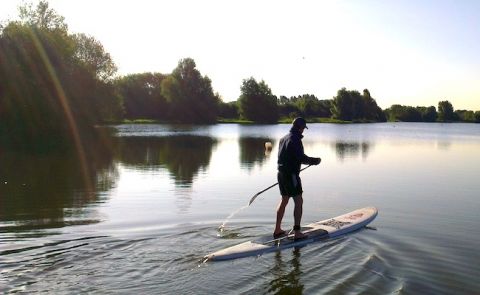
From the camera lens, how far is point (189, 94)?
95312 mm

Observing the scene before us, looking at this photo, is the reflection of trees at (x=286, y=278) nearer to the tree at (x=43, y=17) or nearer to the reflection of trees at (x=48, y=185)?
the reflection of trees at (x=48, y=185)

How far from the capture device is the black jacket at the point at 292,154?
29.1 feet

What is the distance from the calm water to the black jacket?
61.8 inches

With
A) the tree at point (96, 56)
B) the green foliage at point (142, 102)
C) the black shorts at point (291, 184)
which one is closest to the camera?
the black shorts at point (291, 184)

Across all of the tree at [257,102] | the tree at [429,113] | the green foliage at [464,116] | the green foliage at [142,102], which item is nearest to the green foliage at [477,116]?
the green foliage at [464,116]

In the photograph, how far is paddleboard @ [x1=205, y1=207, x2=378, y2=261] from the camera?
815cm

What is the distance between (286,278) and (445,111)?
181 m

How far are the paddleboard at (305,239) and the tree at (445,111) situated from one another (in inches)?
6931

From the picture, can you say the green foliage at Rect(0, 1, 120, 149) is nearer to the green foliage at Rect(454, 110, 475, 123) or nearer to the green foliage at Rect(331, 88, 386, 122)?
the green foliage at Rect(331, 88, 386, 122)

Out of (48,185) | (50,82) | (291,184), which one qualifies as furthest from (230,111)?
(291,184)

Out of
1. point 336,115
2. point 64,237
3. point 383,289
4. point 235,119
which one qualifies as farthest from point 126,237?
point 336,115

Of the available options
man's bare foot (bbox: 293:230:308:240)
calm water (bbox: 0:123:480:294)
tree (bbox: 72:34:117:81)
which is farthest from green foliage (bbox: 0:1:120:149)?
man's bare foot (bbox: 293:230:308:240)

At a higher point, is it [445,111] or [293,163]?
[445,111]

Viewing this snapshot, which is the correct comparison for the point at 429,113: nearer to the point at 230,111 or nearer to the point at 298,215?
the point at 230,111
